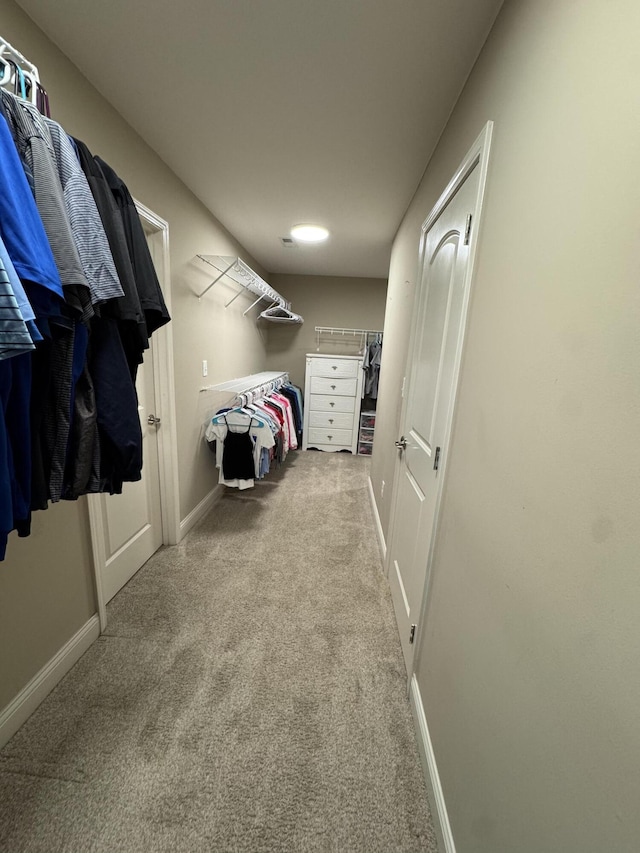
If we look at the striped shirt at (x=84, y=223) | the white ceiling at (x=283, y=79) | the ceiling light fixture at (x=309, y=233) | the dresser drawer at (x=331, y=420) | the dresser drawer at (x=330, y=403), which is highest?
the ceiling light fixture at (x=309, y=233)

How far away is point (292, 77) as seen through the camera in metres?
1.29

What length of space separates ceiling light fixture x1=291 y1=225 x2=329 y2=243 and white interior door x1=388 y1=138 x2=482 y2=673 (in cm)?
141

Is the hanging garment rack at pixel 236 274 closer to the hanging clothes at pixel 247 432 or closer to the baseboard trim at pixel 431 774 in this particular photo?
the hanging clothes at pixel 247 432

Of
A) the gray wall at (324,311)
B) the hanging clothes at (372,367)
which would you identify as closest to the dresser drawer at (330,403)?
the hanging clothes at (372,367)

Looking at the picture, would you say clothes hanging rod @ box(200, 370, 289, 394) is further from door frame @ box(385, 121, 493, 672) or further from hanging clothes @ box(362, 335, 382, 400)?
door frame @ box(385, 121, 493, 672)

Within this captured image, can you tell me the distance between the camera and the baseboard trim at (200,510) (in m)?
2.50

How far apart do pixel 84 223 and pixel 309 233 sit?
99.2 inches

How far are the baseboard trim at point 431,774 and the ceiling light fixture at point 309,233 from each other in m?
3.15

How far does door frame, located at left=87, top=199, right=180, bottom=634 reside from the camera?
1554mm

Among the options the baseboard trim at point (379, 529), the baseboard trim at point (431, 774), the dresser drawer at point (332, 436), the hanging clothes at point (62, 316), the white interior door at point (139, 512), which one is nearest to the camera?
the hanging clothes at point (62, 316)

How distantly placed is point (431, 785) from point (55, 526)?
1.67 meters

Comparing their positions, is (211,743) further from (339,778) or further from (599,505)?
(599,505)

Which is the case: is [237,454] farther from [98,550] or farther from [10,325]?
[10,325]

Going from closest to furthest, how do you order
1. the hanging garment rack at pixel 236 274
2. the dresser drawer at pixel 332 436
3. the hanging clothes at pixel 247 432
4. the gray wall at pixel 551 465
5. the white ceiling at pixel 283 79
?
the gray wall at pixel 551 465
the white ceiling at pixel 283 79
the hanging garment rack at pixel 236 274
the hanging clothes at pixel 247 432
the dresser drawer at pixel 332 436
